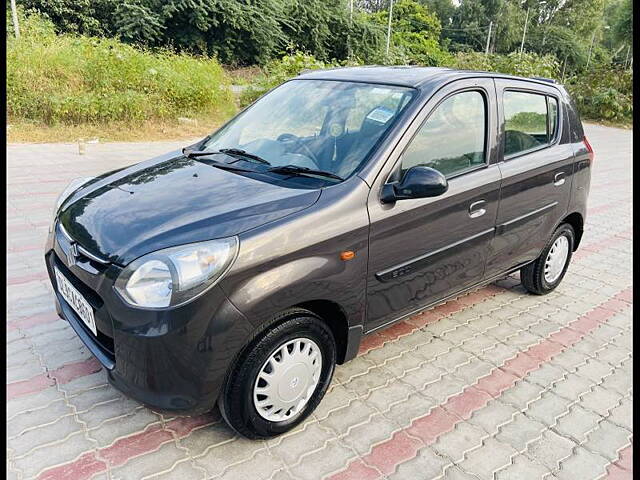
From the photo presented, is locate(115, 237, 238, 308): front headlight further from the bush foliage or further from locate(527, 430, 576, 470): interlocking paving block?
the bush foliage

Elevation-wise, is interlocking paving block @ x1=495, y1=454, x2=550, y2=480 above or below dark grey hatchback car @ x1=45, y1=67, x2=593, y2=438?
below

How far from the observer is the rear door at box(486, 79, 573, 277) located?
137 inches

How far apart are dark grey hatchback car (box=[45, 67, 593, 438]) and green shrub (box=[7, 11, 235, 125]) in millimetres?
9001

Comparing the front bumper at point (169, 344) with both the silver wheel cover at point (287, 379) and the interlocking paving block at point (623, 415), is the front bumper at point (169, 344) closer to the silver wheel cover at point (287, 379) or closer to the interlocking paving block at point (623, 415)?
the silver wheel cover at point (287, 379)

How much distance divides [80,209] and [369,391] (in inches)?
74.1

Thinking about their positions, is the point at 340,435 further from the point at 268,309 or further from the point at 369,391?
the point at 268,309

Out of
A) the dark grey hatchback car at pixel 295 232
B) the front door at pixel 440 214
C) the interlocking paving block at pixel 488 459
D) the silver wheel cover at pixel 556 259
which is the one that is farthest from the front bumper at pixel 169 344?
the silver wheel cover at pixel 556 259

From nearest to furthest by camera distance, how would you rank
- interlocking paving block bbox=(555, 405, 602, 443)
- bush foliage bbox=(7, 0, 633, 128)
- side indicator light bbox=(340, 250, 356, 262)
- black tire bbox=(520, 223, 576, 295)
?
side indicator light bbox=(340, 250, 356, 262) < interlocking paving block bbox=(555, 405, 602, 443) < black tire bbox=(520, 223, 576, 295) < bush foliage bbox=(7, 0, 633, 128)

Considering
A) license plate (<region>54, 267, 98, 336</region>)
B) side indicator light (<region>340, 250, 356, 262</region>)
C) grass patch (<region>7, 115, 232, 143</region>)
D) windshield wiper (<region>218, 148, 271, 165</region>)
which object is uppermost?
windshield wiper (<region>218, 148, 271, 165</region>)

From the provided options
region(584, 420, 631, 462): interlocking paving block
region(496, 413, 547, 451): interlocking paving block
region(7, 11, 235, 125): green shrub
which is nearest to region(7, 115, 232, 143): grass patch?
region(7, 11, 235, 125): green shrub

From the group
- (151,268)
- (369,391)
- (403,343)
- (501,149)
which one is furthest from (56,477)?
(501,149)

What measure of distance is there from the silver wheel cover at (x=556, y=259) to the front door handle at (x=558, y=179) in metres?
0.56

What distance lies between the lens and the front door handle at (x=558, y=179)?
3.91 metres

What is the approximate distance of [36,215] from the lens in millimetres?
5758
